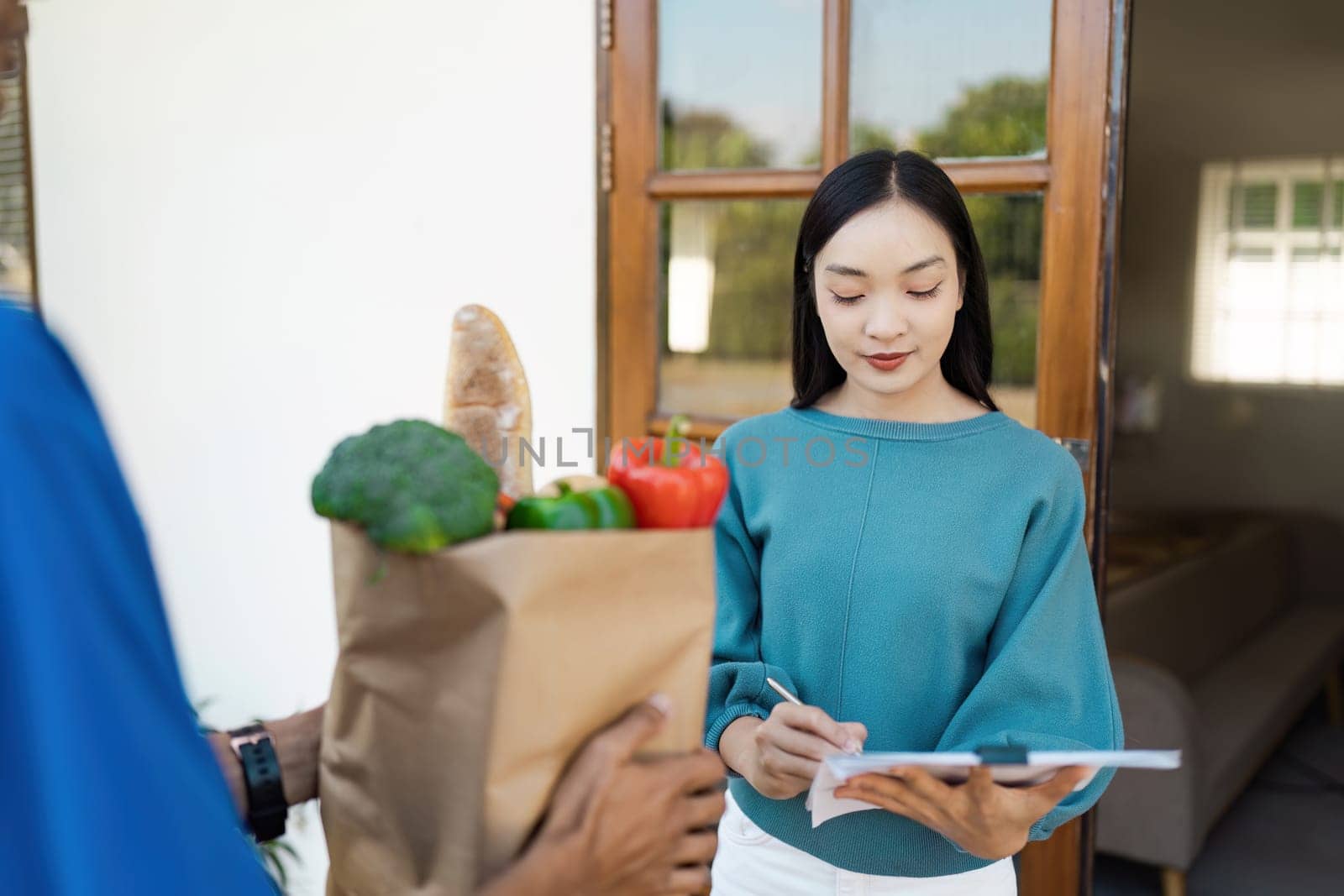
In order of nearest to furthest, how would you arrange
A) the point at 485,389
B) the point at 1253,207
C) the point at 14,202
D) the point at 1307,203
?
1. the point at 485,389
2. the point at 14,202
3. the point at 1307,203
4. the point at 1253,207

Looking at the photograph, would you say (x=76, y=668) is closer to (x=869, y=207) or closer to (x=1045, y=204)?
(x=869, y=207)

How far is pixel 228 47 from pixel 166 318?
0.73 meters

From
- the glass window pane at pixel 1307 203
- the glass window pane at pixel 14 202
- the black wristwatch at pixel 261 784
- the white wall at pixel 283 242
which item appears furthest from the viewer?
the glass window pane at pixel 1307 203

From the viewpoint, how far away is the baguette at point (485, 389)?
3.19ft

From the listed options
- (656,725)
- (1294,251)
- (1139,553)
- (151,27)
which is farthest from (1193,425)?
(656,725)

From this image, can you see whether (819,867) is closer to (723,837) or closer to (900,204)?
(723,837)

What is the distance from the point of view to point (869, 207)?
4.19ft

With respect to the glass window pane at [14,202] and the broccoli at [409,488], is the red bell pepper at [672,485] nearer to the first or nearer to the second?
the broccoli at [409,488]

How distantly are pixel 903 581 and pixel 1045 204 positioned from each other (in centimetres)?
74

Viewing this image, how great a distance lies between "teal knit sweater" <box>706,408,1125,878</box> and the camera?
125cm

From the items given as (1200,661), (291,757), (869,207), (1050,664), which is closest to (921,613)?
(1050,664)

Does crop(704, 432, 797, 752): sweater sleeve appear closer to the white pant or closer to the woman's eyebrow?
the white pant

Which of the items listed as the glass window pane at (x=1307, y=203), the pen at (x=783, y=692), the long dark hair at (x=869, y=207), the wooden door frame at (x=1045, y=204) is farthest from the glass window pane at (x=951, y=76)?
the glass window pane at (x=1307, y=203)

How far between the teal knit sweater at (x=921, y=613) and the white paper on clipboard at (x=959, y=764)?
7 centimetres
